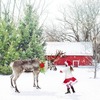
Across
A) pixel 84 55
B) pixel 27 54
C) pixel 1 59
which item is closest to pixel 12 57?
pixel 1 59

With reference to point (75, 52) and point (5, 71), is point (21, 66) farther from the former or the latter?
point (75, 52)

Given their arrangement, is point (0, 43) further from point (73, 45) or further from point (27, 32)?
point (73, 45)

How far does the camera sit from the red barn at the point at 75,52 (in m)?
47.5

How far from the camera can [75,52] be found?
1902 inches

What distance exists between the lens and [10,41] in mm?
28109

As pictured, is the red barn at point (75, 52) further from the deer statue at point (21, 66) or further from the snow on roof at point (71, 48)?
the deer statue at point (21, 66)

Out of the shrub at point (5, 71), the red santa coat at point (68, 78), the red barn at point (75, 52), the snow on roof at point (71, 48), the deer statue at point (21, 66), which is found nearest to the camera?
the red santa coat at point (68, 78)

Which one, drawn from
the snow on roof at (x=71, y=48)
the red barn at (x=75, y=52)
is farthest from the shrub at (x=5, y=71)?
the snow on roof at (x=71, y=48)

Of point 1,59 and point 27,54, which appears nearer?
point 1,59

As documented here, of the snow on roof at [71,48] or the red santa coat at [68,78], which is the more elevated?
the snow on roof at [71,48]

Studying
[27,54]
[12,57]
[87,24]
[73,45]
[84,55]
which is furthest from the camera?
[87,24]

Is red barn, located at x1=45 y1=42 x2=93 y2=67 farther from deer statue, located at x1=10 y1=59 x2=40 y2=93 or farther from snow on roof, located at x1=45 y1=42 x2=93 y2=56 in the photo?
deer statue, located at x1=10 y1=59 x2=40 y2=93

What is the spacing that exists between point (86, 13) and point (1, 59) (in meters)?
35.8

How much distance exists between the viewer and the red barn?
47531 millimetres
